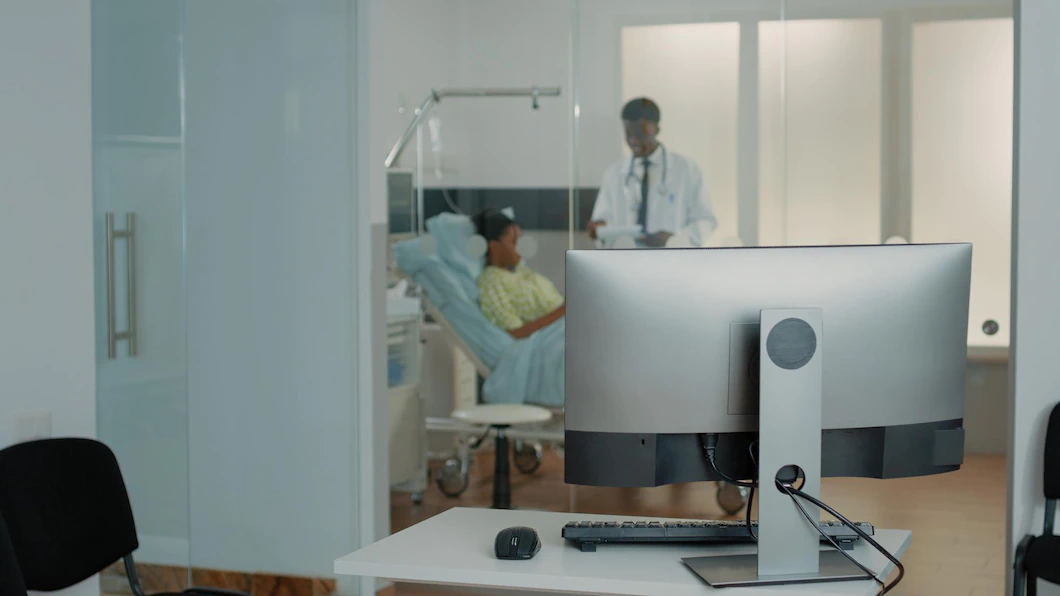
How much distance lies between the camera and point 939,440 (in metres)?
1.97

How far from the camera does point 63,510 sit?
2529 mm

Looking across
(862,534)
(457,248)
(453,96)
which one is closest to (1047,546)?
(862,534)

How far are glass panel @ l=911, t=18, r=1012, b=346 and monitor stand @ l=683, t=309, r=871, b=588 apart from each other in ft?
6.66

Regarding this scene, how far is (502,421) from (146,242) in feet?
5.05

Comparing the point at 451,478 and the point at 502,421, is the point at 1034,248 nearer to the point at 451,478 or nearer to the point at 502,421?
the point at 502,421

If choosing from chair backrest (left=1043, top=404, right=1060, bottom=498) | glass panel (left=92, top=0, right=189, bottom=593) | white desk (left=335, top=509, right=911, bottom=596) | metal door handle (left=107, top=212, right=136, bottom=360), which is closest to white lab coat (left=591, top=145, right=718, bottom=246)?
chair backrest (left=1043, top=404, right=1060, bottom=498)

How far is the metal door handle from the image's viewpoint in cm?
341

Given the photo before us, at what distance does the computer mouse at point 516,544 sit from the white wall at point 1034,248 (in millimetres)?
1718

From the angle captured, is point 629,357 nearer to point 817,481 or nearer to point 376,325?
point 817,481

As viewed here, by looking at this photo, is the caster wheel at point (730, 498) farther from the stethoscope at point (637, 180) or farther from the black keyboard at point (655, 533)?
the black keyboard at point (655, 533)

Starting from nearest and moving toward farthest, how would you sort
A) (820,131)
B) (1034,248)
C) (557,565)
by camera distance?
(557,565) < (1034,248) < (820,131)

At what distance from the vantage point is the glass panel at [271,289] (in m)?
3.87

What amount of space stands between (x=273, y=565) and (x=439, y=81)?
1961 mm

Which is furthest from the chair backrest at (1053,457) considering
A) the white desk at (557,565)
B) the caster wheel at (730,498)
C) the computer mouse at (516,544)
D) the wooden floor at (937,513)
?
the computer mouse at (516,544)
